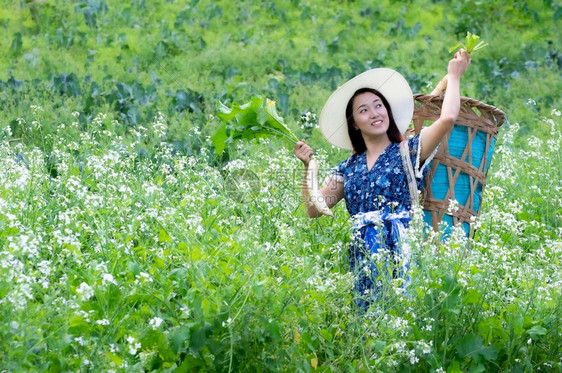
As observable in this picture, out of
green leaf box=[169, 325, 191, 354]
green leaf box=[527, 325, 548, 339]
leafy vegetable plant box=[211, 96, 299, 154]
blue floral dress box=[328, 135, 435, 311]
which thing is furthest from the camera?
leafy vegetable plant box=[211, 96, 299, 154]

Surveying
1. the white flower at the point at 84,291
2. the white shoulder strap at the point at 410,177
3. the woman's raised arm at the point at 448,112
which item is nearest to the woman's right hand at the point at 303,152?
the white shoulder strap at the point at 410,177

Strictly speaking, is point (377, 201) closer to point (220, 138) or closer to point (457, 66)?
point (457, 66)

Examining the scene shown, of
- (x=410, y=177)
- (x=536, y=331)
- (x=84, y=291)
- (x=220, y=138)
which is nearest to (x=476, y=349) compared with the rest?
(x=536, y=331)

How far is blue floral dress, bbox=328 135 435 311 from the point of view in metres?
4.38

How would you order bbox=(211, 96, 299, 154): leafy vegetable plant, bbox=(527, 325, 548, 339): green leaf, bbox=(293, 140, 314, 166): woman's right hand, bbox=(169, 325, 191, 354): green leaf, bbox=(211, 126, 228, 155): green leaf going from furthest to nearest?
bbox=(211, 126, 228, 155): green leaf < bbox=(211, 96, 299, 154): leafy vegetable plant < bbox=(293, 140, 314, 166): woman's right hand < bbox=(527, 325, 548, 339): green leaf < bbox=(169, 325, 191, 354): green leaf

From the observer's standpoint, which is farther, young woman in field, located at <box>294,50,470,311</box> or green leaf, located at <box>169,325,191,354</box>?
young woman in field, located at <box>294,50,470,311</box>

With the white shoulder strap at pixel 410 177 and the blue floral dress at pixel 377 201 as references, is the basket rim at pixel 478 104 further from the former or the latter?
the white shoulder strap at pixel 410 177

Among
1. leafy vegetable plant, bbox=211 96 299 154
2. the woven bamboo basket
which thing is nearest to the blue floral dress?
the woven bamboo basket

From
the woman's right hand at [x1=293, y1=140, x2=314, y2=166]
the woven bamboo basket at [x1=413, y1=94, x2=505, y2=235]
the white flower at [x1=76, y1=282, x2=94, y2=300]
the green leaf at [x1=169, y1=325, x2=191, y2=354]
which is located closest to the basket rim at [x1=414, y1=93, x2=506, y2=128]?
the woven bamboo basket at [x1=413, y1=94, x2=505, y2=235]

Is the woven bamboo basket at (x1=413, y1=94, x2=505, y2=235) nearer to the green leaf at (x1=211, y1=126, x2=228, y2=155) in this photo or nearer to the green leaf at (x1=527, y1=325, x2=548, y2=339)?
the green leaf at (x1=527, y1=325, x2=548, y2=339)

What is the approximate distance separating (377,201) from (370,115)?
53cm

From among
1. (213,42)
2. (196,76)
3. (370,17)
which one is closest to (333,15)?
(370,17)

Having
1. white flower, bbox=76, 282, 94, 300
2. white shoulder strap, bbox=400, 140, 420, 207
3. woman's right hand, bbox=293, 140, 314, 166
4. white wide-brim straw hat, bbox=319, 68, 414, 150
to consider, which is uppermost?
white wide-brim straw hat, bbox=319, 68, 414, 150

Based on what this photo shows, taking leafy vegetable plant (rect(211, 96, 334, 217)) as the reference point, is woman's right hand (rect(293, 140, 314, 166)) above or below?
below
